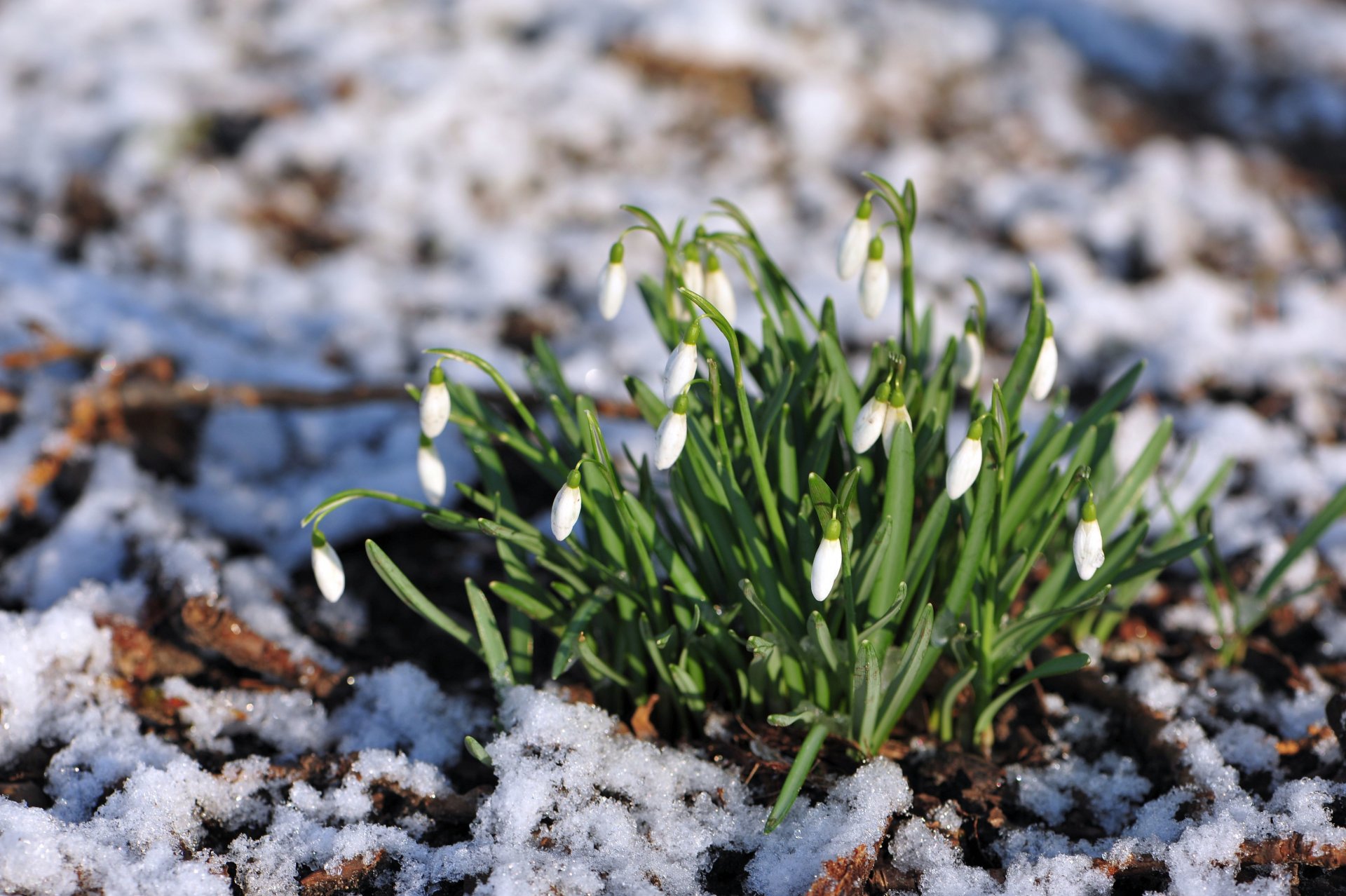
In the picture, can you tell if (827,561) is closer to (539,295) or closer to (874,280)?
(874,280)

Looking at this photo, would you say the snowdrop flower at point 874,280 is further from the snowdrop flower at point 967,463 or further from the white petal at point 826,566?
the white petal at point 826,566

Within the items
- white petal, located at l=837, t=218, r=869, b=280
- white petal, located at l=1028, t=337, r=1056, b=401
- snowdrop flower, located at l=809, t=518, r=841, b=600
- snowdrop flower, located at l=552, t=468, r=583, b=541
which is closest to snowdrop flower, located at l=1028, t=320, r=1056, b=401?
white petal, located at l=1028, t=337, r=1056, b=401

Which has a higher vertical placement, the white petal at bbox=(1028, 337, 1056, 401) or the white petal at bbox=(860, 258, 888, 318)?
the white petal at bbox=(1028, 337, 1056, 401)

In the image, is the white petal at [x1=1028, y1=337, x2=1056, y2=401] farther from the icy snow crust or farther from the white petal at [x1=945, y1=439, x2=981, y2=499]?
the icy snow crust

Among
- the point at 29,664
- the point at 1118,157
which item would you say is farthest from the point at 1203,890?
the point at 1118,157

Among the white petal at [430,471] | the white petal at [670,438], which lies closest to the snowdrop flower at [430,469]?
the white petal at [430,471]

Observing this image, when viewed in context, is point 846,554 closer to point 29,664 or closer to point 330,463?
point 29,664
